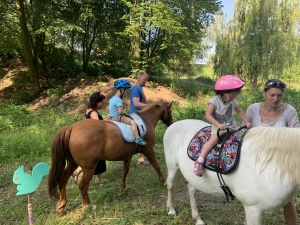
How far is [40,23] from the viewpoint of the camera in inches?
490

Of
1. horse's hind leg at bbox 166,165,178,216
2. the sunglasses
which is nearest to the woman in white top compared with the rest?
the sunglasses

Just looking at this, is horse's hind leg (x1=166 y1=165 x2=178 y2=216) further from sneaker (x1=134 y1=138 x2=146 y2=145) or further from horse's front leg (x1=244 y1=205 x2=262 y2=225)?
horse's front leg (x1=244 y1=205 x2=262 y2=225)

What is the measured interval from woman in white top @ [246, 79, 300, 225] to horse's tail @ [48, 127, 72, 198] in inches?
89.7

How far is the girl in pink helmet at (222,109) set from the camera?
2.38m

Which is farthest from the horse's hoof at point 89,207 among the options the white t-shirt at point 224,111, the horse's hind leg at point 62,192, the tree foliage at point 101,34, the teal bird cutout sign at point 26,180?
the tree foliage at point 101,34

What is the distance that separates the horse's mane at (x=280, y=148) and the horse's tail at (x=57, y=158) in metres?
2.32

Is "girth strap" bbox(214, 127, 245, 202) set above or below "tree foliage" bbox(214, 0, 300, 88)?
below

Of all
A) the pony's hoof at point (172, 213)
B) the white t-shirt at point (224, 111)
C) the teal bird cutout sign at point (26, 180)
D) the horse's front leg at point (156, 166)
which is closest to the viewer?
the teal bird cutout sign at point (26, 180)

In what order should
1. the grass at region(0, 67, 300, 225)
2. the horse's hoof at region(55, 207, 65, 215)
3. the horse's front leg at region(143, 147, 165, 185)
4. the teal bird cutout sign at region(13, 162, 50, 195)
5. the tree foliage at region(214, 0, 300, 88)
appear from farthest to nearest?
the tree foliage at region(214, 0, 300, 88), the horse's front leg at region(143, 147, 165, 185), the horse's hoof at region(55, 207, 65, 215), the grass at region(0, 67, 300, 225), the teal bird cutout sign at region(13, 162, 50, 195)

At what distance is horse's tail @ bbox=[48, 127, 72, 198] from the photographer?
333cm

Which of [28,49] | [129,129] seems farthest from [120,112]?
[28,49]

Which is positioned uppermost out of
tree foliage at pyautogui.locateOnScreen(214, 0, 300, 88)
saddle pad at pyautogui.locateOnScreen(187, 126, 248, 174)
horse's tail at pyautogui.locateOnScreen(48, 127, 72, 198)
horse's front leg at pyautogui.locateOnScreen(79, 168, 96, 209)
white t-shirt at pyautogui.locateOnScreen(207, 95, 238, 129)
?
tree foliage at pyautogui.locateOnScreen(214, 0, 300, 88)

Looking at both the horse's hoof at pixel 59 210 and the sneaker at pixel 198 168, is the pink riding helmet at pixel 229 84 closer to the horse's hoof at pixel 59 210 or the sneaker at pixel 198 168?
the sneaker at pixel 198 168

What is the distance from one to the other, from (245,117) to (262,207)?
861 mm
